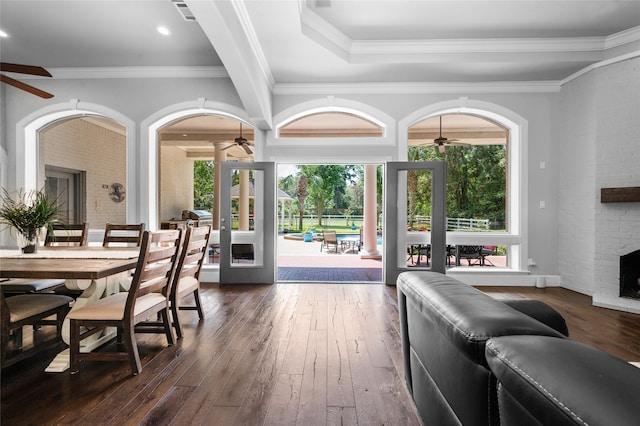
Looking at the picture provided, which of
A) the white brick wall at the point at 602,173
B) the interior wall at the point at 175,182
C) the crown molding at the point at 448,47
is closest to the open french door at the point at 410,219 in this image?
the crown molding at the point at 448,47

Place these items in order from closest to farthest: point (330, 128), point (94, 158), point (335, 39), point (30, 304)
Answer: point (30, 304)
point (335, 39)
point (94, 158)
point (330, 128)

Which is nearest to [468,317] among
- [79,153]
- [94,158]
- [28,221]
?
[28,221]

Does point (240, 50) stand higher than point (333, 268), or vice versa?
point (240, 50)

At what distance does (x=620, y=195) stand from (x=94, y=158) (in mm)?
9146

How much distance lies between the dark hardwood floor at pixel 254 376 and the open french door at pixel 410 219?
65.8 inches

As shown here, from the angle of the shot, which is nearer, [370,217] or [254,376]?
[254,376]

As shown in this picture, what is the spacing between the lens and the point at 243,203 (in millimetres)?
5441

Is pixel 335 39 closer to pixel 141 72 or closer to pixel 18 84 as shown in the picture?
pixel 141 72

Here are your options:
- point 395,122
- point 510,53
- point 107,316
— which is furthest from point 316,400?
point 510,53

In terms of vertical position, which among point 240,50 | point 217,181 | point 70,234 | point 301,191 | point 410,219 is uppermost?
point 240,50

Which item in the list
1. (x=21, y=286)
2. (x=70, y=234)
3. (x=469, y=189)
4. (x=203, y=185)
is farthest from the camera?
(x=203, y=185)

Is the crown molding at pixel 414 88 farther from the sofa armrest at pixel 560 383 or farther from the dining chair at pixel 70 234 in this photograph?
the sofa armrest at pixel 560 383

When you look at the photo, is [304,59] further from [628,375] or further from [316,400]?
[628,375]

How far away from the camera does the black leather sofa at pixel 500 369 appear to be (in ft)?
2.03
